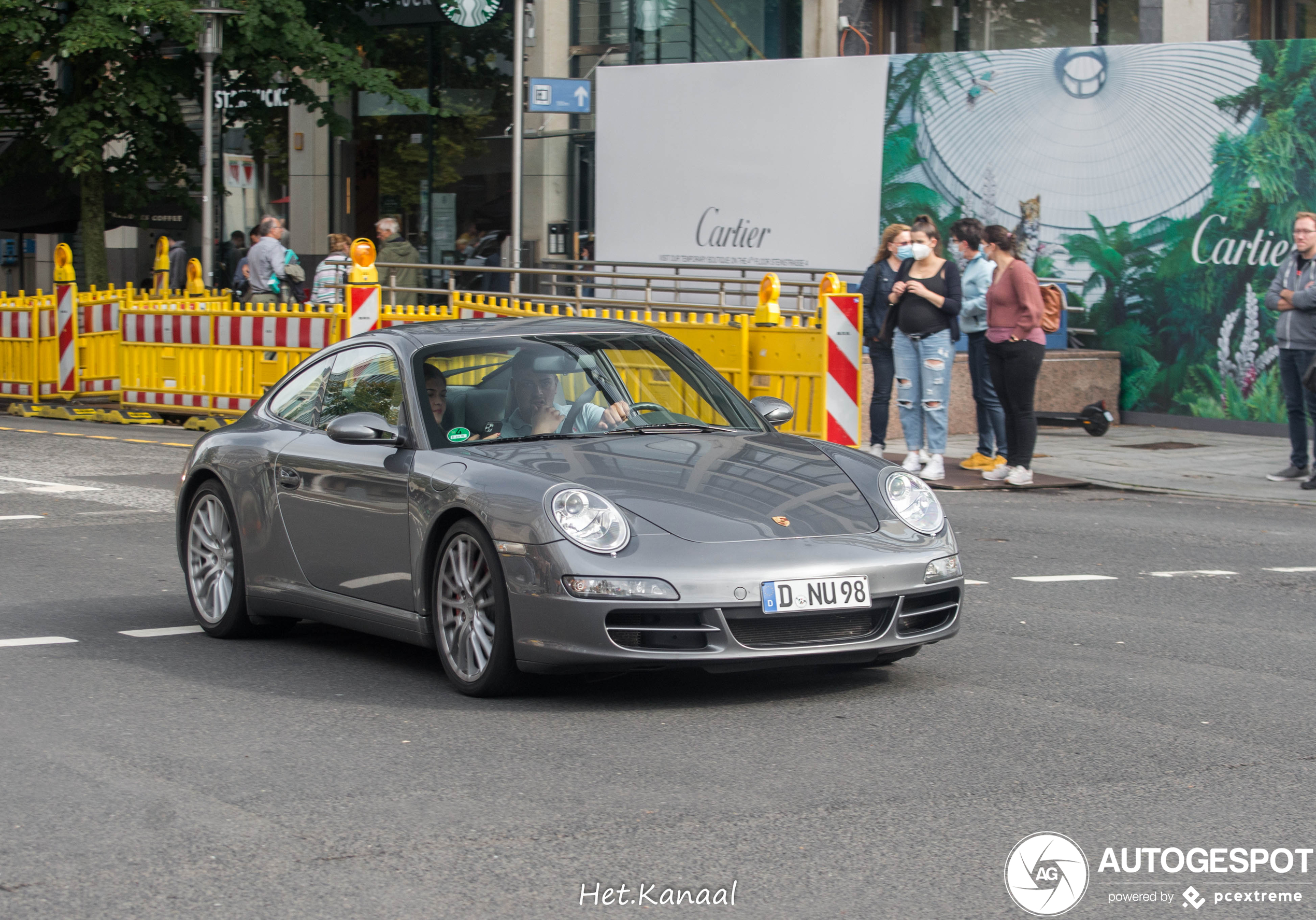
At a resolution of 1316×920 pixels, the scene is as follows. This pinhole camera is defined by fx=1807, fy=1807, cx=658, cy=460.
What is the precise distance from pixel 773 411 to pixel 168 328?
1279 cm

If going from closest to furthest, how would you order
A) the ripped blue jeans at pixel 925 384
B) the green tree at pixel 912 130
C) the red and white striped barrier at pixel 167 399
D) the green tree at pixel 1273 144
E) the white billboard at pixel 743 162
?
the ripped blue jeans at pixel 925 384 → the green tree at pixel 1273 144 → the red and white striped barrier at pixel 167 399 → the green tree at pixel 912 130 → the white billboard at pixel 743 162

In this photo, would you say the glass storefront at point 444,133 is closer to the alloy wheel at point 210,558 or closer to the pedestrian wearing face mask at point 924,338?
the pedestrian wearing face mask at point 924,338

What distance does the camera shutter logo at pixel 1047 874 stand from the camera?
4074mm

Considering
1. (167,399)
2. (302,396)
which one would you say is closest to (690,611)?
(302,396)

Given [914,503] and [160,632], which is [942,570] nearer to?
[914,503]

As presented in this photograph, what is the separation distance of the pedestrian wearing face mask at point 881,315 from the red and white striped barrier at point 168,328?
7451 mm

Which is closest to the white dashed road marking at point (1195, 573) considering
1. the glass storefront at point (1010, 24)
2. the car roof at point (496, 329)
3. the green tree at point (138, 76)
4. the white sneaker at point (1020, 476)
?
the car roof at point (496, 329)

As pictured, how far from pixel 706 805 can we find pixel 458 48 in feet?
80.3

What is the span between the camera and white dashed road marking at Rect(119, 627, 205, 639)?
7.71 metres

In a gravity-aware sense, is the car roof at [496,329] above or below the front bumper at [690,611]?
above

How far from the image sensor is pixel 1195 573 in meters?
9.41

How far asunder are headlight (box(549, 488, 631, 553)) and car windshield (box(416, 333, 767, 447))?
0.76m

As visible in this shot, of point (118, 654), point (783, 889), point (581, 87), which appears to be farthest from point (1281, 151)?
point (783, 889)

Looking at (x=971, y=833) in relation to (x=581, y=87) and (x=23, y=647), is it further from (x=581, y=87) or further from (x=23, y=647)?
(x=581, y=87)
